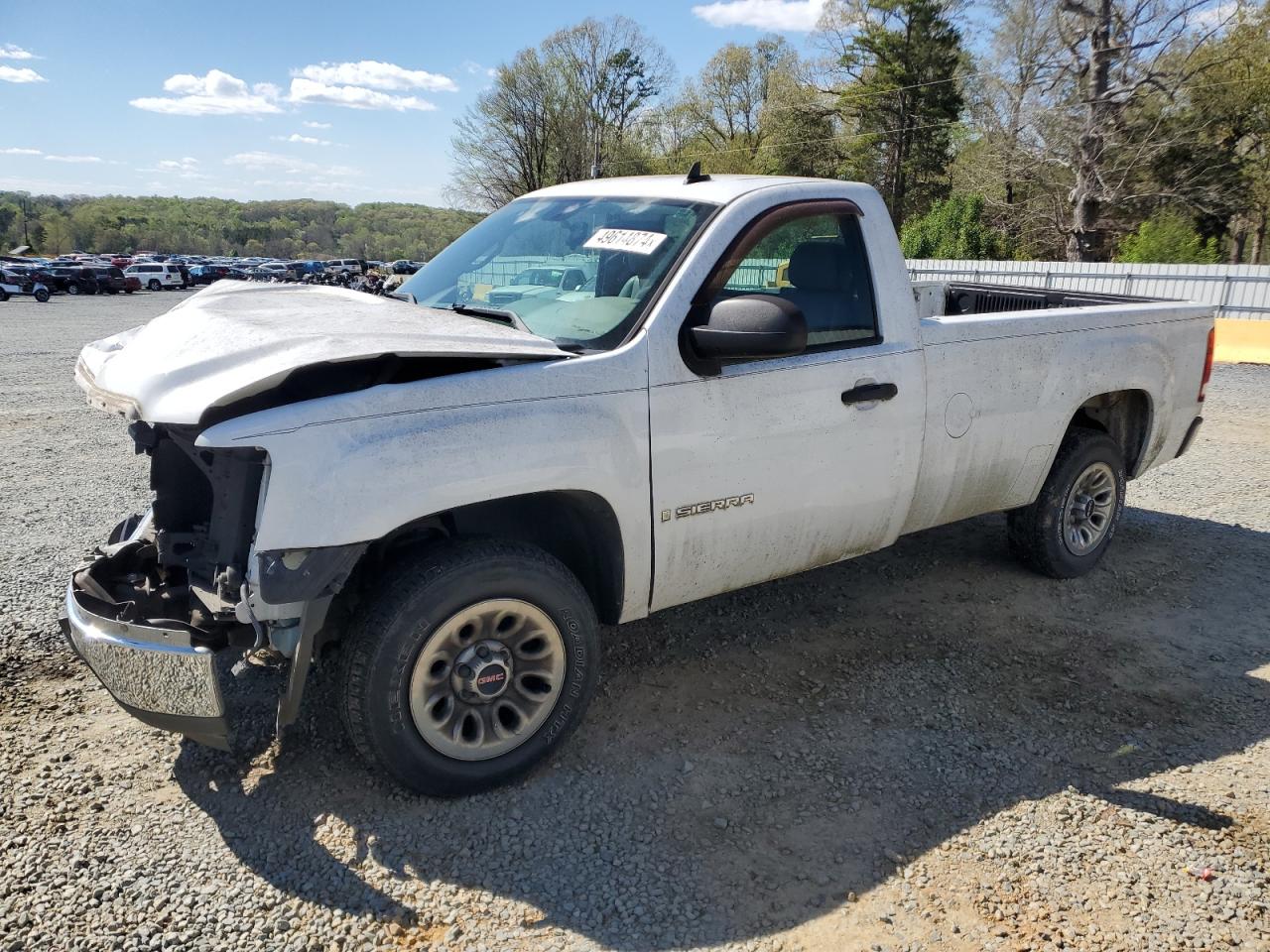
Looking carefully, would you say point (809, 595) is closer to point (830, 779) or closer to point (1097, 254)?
point (830, 779)

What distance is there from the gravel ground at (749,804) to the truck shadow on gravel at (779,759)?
1cm

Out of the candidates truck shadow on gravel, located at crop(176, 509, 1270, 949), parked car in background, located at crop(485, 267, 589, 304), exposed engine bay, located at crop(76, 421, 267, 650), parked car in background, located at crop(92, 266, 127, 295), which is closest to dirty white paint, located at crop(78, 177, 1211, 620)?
exposed engine bay, located at crop(76, 421, 267, 650)

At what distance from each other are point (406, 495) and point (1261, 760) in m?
3.31

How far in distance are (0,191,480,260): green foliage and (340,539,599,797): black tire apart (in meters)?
86.6

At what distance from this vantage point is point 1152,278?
22281 millimetres

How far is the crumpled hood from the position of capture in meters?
2.71

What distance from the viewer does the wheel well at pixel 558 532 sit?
10.4 feet

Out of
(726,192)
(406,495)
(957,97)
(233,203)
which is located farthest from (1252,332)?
(233,203)

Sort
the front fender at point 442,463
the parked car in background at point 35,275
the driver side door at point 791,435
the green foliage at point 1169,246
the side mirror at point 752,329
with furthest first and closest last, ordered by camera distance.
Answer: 1. the parked car in background at point 35,275
2. the green foliage at point 1169,246
3. the driver side door at point 791,435
4. the side mirror at point 752,329
5. the front fender at point 442,463

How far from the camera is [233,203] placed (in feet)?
643

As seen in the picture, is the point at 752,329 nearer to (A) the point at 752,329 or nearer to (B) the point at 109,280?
(A) the point at 752,329

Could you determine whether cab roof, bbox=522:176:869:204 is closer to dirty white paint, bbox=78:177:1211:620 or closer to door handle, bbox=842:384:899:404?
dirty white paint, bbox=78:177:1211:620

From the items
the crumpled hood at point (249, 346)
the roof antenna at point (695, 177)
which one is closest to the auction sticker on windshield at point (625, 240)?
the roof antenna at point (695, 177)

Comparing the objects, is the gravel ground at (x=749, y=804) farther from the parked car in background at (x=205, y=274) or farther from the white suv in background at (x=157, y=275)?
the parked car in background at (x=205, y=274)
